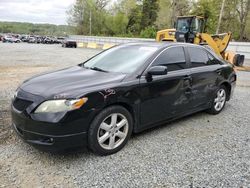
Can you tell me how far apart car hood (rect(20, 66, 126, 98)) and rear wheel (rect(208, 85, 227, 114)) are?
259 centimetres

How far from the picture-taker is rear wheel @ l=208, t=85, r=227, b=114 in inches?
214

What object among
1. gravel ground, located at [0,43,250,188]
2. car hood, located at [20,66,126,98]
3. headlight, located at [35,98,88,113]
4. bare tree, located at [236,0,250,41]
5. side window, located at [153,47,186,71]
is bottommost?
gravel ground, located at [0,43,250,188]

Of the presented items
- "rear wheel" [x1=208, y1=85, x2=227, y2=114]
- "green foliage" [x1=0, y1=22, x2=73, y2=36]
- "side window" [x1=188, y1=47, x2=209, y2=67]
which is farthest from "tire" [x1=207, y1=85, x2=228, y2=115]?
"green foliage" [x1=0, y1=22, x2=73, y2=36]

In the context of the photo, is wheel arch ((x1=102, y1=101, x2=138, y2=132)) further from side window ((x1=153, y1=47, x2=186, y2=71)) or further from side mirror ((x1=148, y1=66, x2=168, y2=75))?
side window ((x1=153, y1=47, x2=186, y2=71))

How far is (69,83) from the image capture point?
11.3 ft

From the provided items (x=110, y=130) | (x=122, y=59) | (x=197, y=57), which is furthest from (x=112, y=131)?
(x=197, y=57)

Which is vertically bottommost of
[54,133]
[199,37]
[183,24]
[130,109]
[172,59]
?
[54,133]

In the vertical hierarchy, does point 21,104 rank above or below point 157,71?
below

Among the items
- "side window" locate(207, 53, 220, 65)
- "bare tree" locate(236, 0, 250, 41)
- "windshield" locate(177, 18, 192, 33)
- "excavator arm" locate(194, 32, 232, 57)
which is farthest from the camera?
"bare tree" locate(236, 0, 250, 41)

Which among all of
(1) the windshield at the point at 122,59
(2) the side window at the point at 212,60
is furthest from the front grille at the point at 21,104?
(2) the side window at the point at 212,60

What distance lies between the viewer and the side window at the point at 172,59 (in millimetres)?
4211

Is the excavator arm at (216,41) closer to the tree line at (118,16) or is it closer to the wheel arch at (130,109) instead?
the wheel arch at (130,109)

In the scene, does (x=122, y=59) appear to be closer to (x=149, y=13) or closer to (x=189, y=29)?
(x=189, y=29)

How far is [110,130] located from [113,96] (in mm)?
474
